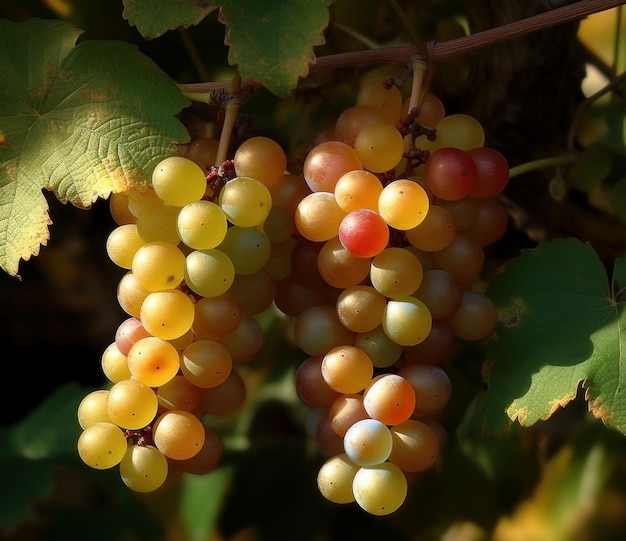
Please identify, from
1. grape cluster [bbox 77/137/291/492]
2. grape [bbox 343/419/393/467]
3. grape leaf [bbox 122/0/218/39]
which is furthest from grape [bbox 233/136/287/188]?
grape [bbox 343/419/393/467]

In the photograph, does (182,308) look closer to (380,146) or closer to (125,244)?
(125,244)

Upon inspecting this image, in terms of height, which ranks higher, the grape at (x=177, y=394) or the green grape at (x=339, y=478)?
the grape at (x=177, y=394)

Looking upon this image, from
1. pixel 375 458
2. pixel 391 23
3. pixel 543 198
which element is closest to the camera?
pixel 375 458

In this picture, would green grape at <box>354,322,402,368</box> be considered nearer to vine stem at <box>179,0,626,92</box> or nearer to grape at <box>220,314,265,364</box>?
grape at <box>220,314,265,364</box>

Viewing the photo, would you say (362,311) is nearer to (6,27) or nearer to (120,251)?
(120,251)

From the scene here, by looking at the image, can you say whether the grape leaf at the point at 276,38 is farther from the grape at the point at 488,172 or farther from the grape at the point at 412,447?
the grape at the point at 412,447

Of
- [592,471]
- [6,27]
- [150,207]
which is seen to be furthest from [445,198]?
[592,471]

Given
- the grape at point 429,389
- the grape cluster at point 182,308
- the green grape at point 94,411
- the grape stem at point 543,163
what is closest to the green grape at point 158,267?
the grape cluster at point 182,308
